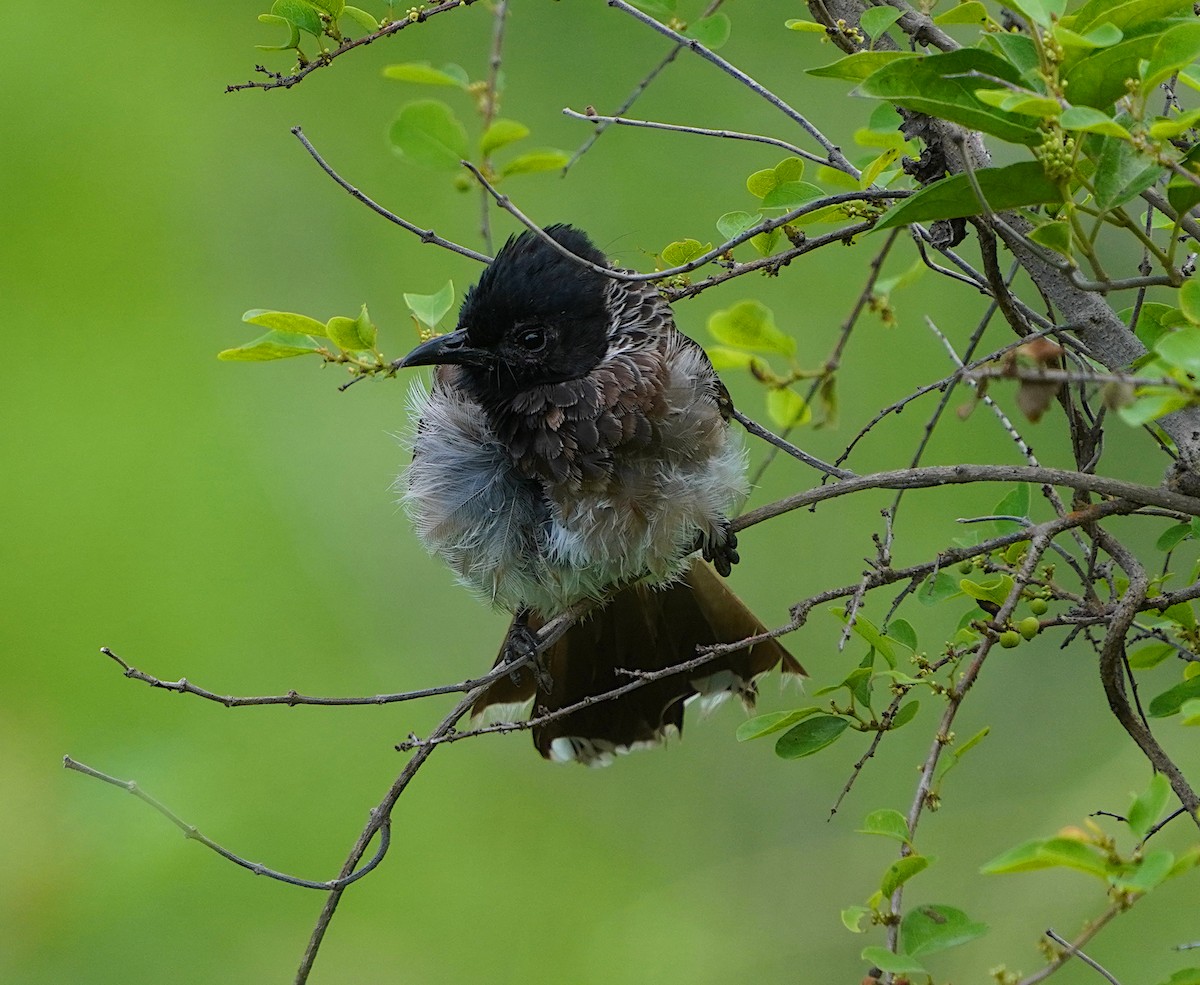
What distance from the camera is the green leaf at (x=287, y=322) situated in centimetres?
217

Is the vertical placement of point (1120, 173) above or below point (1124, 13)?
below

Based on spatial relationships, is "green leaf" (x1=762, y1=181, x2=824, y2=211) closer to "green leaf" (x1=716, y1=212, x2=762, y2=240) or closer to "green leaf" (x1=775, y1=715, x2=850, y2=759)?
"green leaf" (x1=716, y1=212, x2=762, y2=240)

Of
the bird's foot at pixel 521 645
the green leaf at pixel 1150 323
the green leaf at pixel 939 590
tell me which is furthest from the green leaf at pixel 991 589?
the bird's foot at pixel 521 645

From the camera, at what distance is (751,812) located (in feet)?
16.5

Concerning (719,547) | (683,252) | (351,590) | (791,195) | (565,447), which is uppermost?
(351,590)

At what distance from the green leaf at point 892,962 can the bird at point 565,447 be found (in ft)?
4.54

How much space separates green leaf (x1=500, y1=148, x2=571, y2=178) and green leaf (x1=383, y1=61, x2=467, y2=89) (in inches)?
4.0

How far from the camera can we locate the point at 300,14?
86.2 inches

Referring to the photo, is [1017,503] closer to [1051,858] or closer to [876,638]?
[876,638]

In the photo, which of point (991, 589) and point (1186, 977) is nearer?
point (1186, 977)

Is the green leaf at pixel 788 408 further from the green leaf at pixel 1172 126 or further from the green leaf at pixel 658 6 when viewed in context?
the green leaf at pixel 1172 126

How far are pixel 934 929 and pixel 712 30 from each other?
1289mm

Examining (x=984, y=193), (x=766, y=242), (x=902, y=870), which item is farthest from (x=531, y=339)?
(x=902, y=870)

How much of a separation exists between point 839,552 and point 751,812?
3.38ft
